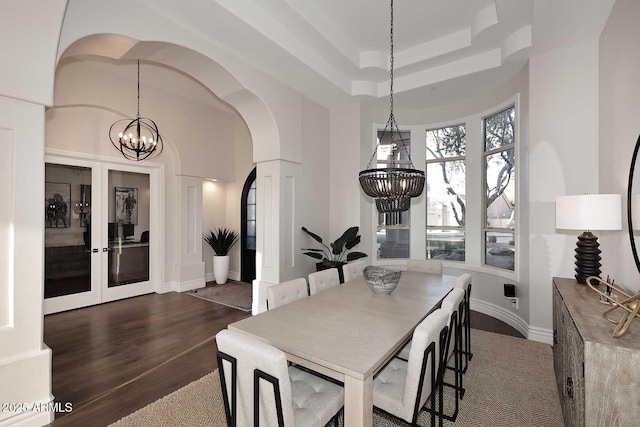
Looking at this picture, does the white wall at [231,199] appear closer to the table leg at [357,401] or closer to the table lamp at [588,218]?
the table lamp at [588,218]

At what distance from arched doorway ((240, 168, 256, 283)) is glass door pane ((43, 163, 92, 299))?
2655mm

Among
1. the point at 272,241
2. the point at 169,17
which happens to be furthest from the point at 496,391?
the point at 169,17

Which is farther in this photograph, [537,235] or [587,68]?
[537,235]

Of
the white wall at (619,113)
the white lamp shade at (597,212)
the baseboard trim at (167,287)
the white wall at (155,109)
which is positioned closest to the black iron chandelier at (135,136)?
the white wall at (155,109)

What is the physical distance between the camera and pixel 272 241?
Result: 4.24 meters

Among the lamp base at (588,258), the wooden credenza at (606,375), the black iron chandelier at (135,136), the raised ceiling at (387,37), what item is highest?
the raised ceiling at (387,37)

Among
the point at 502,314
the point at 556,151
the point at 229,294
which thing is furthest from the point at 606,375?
the point at 229,294

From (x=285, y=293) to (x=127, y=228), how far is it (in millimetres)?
3894

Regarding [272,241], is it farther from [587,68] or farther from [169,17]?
[587,68]

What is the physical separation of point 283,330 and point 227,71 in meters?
2.93

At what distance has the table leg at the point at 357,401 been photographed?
1.37 m

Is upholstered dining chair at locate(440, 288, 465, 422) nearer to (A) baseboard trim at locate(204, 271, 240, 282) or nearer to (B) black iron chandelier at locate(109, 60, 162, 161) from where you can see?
(B) black iron chandelier at locate(109, 60, 162, 161)

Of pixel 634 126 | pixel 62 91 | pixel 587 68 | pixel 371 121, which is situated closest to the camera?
pixel 634 126

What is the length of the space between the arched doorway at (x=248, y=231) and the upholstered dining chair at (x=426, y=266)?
146 inches
